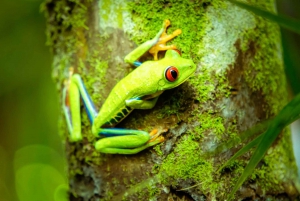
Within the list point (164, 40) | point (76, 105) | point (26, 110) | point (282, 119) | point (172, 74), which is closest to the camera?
point (282, 119)

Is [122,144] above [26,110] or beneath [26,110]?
above

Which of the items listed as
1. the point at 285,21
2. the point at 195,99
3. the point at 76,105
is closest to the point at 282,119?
the point at 285,21

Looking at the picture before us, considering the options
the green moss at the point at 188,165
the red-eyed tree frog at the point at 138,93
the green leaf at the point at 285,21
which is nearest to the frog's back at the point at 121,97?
the red-eyed tree frog at the point at 138,93

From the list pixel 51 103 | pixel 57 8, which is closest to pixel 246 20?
pixel 57 8

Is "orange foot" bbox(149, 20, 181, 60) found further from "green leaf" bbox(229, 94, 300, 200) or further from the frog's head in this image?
"green leaf" bbox(229, 94, 300, 200)

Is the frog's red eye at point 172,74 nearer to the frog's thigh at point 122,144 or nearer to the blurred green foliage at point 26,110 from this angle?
the frog's thigh at point 122,144

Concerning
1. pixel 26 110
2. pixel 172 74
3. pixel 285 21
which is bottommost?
pixel 26 110

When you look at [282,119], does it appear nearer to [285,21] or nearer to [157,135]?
[285,21]

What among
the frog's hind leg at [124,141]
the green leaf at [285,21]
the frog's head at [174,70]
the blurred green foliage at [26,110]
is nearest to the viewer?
the green leaf at [285,21]
